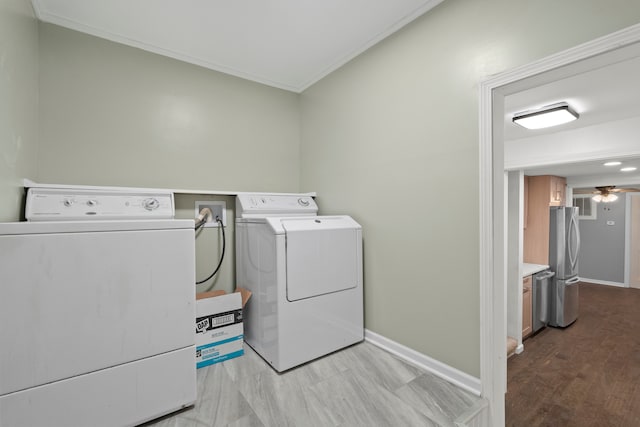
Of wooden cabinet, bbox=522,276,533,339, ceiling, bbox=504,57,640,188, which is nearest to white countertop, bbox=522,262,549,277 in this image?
wooden cabinet, bbox=522,276,533,339

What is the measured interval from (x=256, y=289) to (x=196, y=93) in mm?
1575

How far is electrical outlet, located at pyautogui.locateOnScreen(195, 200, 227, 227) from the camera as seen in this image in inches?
84.6

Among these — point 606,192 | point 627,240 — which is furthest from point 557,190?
point 627,240

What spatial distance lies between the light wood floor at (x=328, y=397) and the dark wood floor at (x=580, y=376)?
4.70 ft

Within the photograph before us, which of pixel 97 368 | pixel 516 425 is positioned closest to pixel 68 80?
pixel 97 368

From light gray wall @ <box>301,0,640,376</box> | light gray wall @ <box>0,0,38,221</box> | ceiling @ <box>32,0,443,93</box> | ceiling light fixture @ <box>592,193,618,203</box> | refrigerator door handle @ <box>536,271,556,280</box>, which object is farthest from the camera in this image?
ceiling light fixture @ <box>592,193,618,203</box>

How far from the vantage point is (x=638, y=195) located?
5.92 metres

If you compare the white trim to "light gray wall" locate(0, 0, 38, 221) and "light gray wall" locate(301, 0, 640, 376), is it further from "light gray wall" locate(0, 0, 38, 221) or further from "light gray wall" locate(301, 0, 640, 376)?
"light gray wall" locate(0, 0, 38, 221)

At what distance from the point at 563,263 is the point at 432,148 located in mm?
3999

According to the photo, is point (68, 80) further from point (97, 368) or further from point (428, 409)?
point (428, 409)

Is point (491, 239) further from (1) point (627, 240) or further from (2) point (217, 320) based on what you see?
(1) point (627, 240)

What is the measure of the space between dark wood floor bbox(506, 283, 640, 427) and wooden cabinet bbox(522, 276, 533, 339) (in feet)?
0.44

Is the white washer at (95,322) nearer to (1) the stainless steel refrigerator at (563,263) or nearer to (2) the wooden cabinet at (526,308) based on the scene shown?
(2) the wooden cabinet at (526,308)

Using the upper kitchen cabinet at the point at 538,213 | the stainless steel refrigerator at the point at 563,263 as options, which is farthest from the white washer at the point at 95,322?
the upper kitchen cabinet at the point at 538,213
